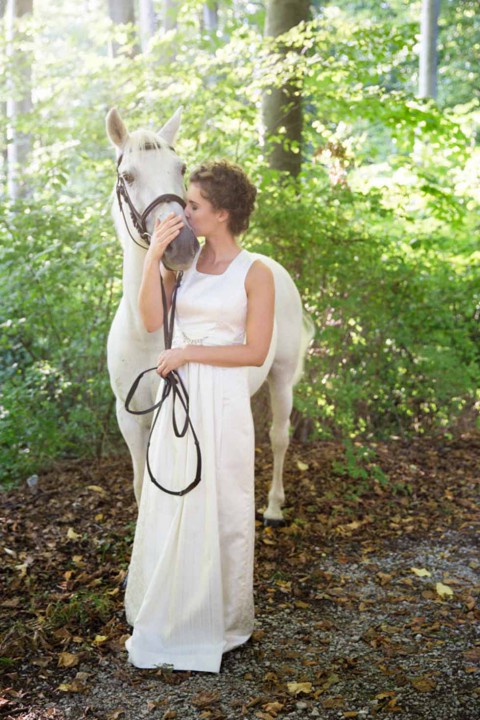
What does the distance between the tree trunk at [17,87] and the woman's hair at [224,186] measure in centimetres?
361

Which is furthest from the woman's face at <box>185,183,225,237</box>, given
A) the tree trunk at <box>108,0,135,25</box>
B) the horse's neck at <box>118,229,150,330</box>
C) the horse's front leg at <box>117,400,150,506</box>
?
the tree trunk at <box>108,0,135,25</box>

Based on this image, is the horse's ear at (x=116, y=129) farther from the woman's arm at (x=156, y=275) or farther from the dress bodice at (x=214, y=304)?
the dress bodice at (x=214, y=304)

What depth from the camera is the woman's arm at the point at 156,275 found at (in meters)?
2.86

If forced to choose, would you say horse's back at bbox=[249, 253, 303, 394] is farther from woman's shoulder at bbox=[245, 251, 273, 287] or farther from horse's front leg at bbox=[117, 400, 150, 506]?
woman's shoulder at bbox=[245, 251, 273, 287]

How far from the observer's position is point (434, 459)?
663 cm

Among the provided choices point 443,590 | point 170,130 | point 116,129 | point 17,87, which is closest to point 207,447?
point 116,129

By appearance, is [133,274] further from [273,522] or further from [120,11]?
[120,11]

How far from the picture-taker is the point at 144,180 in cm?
319

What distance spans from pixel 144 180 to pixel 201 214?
1.26ft

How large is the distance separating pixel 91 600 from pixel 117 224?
1.83 m

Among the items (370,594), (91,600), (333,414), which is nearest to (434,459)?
(333,414)

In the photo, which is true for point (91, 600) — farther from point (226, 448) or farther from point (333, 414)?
point (333, 414)

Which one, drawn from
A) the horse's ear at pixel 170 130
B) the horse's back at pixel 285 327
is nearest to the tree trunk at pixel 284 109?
the horse's back at pixel 285 327

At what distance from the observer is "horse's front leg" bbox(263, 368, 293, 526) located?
4898mm
